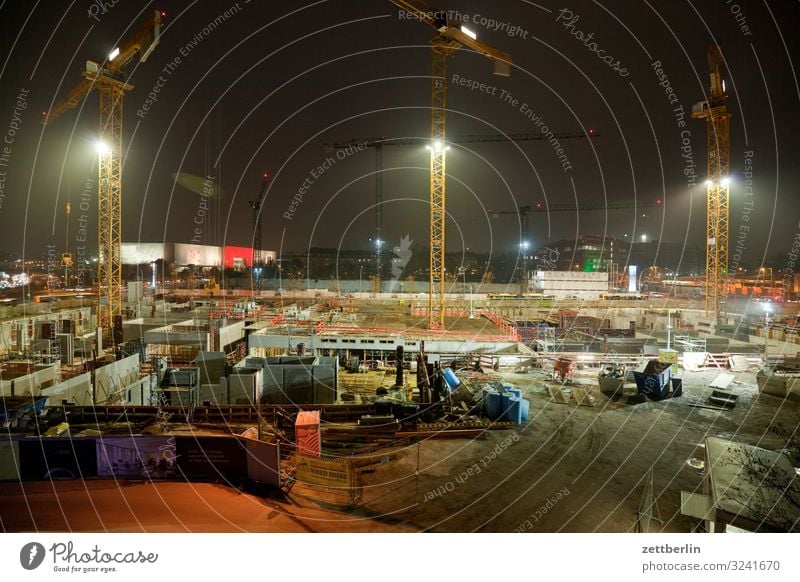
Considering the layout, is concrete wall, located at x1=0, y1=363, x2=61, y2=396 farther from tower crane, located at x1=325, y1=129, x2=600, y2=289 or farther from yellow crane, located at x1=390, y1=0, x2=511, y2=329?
tower crane, located at x1=325, y1=129, x2=600, y2=289

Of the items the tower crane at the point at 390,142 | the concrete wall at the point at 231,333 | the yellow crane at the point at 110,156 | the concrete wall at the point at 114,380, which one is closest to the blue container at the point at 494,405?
the concrete wall at the point at 114,380

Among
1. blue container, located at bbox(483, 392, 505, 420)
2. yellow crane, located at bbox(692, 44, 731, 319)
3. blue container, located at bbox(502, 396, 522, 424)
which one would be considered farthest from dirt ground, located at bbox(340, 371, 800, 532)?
yellow crane, located at bbox(692, 44, 731, 319)

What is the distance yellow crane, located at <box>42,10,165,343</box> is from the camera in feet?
73.0

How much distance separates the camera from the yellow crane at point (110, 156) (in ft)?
73.0

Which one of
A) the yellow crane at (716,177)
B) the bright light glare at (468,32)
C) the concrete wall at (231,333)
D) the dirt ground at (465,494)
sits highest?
the bright light glare at (468,32)

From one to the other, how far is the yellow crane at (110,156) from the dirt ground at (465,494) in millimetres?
18754

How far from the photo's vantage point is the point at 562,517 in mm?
6246

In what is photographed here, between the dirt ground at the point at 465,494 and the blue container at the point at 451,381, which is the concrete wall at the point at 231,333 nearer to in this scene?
the blue container at the point at 451,381

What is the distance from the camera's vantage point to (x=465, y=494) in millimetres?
6914

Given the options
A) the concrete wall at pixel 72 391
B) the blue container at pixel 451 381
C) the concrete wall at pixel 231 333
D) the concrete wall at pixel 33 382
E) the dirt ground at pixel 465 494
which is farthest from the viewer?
the concrete wall at pixel 231 333

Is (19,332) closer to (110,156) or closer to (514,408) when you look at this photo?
(110,156)

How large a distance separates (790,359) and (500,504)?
1397cm

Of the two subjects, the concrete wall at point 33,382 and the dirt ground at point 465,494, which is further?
the concrete wall at point 33,382

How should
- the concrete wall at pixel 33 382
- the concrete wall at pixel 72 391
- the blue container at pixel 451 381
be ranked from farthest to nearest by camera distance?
the blue container at pixel 451 381 → the concrete wall at pixel 72 391 → the concrete wall at pixel 33 382
